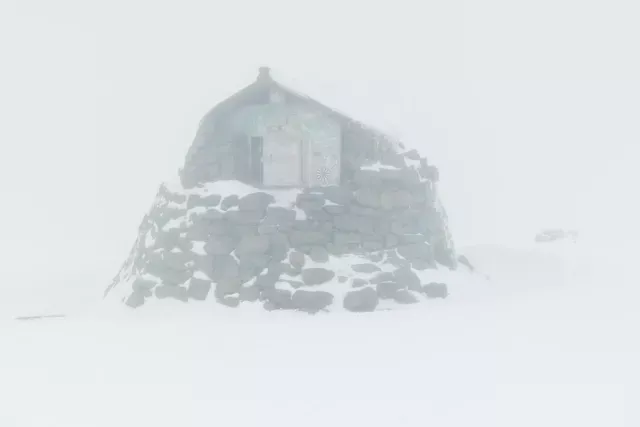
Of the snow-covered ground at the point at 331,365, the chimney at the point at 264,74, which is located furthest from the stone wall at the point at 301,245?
the chimney at the point at 264,74


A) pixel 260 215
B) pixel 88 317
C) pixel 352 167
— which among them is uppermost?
pixel 352 167

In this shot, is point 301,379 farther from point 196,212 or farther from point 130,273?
point 130,273

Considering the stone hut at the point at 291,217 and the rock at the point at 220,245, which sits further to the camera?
the rock at the point at 220,245

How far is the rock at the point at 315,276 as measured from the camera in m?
14.5

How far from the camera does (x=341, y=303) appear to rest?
14289 mm

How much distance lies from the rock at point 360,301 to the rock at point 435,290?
57.9 inches

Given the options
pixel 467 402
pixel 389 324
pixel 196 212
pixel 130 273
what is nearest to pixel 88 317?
pixel 130 273

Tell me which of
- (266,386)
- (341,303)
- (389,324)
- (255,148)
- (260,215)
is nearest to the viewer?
(266,386)

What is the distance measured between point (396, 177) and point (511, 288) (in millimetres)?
4555

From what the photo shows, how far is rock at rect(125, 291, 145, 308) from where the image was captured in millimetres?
15203

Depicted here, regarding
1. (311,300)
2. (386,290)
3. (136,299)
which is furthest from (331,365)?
(136,299)

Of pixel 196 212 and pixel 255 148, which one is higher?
pixel 255 148

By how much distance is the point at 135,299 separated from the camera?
1528 cm

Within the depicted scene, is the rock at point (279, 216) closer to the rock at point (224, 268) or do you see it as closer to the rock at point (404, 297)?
the rock at point (224, 268)
